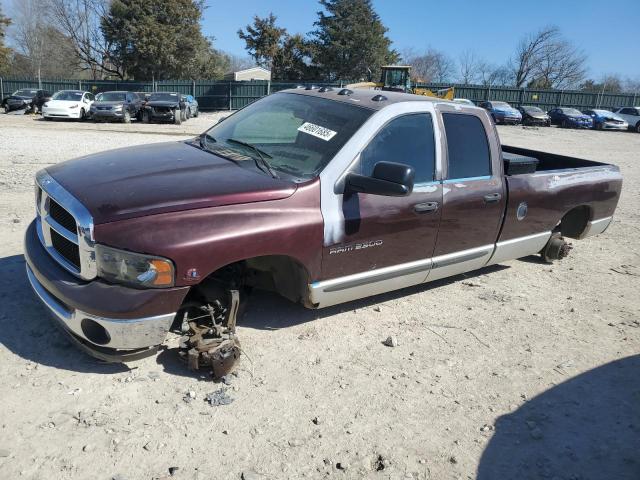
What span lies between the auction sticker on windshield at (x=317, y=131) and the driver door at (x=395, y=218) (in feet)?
0.99

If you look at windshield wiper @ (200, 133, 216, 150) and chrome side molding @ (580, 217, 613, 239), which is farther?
chrome side molding @ (580, 217, 613, 239)

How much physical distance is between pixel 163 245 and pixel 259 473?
1297 millimetres

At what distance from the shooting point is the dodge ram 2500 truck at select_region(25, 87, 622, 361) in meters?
2.92

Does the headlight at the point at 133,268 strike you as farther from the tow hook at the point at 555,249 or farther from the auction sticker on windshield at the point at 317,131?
the tow hook at the point at 555,249

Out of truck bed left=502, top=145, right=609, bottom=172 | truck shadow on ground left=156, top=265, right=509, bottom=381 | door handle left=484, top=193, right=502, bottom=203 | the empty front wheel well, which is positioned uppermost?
truck bed left=502, top=145, right=609, bottom=172

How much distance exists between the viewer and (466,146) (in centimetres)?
439

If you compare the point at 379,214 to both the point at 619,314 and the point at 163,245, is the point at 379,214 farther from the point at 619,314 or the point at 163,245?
the point at 619,314

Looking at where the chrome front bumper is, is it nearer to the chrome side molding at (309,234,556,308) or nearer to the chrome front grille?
the chrome front grille

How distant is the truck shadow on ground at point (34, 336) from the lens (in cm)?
328

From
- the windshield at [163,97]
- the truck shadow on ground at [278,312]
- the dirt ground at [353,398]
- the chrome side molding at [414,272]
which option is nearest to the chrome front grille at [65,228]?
the dirt ground at [353,398]

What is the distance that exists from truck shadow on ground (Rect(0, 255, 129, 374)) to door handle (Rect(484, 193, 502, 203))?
313 cm

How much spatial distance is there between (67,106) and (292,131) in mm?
23062

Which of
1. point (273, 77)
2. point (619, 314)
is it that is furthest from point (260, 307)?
point (273, 77)

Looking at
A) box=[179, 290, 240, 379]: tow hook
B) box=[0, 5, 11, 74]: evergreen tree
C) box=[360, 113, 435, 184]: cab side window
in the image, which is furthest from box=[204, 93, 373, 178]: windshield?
box=[0, 5, 11, 74]: evergreen tree
